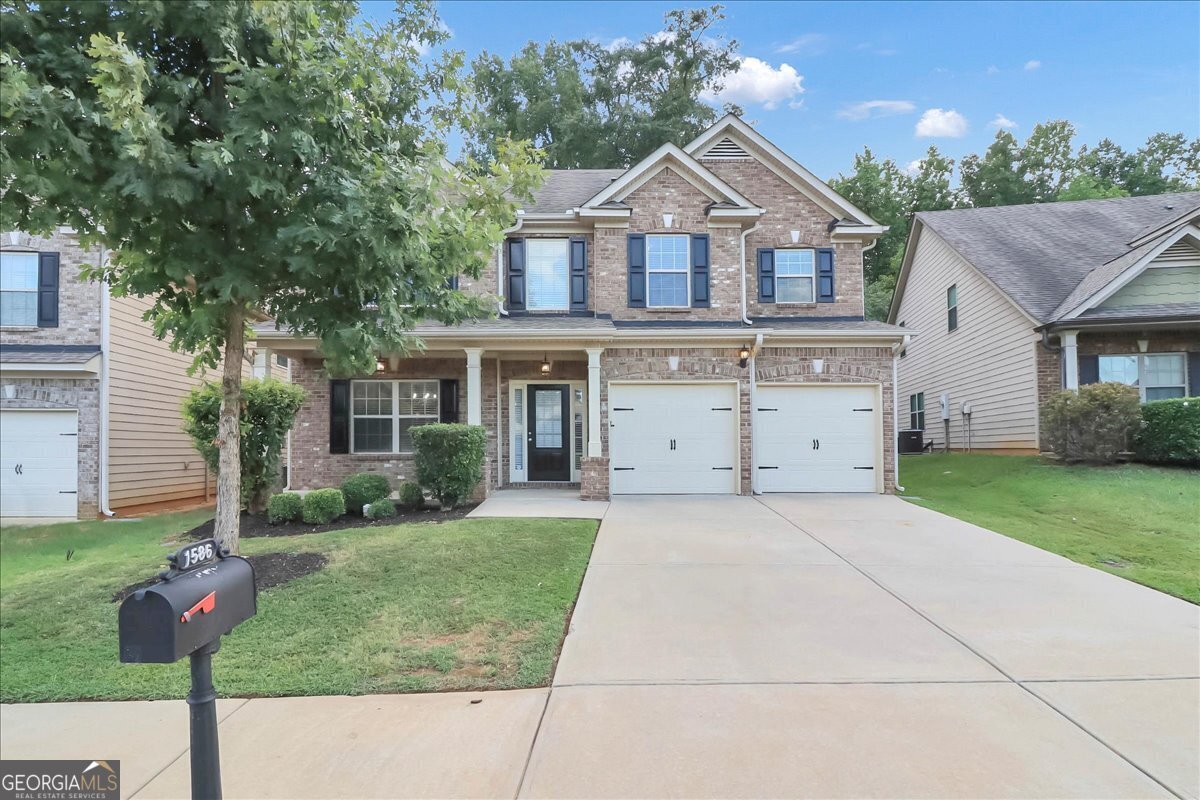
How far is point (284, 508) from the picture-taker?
8.42 metres

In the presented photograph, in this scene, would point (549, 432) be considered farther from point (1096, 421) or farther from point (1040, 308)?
point (1040, 308)

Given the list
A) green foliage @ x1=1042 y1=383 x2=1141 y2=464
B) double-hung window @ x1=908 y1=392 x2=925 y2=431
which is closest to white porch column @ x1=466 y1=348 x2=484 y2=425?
green foliage @ x1=1042 y1=383 x2=1141 y2=464

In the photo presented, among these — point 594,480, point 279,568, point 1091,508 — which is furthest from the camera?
point 594,480

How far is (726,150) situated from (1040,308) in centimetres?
744

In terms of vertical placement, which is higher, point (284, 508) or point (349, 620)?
point (284, 508)

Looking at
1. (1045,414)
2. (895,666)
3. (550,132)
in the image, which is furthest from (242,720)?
(550,132)

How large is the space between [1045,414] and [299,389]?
13774mm

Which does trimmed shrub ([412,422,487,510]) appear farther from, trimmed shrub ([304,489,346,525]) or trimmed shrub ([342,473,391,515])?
trimmed shrub ([304,489,346,525])

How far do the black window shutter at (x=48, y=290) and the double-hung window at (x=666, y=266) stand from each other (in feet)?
35.4

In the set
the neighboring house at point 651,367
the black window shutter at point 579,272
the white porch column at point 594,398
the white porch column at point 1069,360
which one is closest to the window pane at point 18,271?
the neighboring house at point 651,367

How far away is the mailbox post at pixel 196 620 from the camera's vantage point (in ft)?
5.16

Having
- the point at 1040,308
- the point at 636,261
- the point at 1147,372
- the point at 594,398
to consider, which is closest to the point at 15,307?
the point at 594,398

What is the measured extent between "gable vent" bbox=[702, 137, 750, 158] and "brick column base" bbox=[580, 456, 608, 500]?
7467mm

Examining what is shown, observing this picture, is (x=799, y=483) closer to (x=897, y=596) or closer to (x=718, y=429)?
(x=718, y=429)
